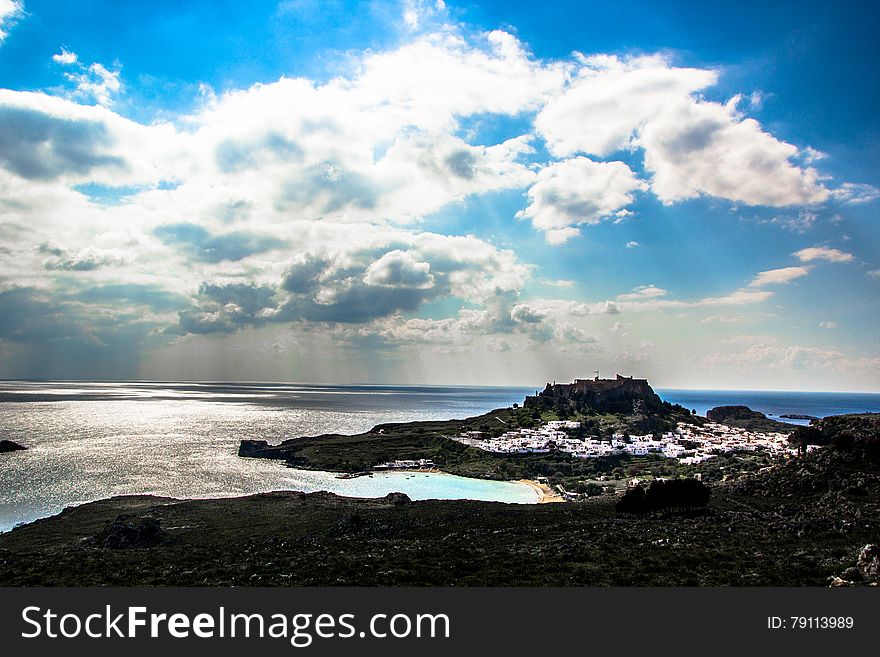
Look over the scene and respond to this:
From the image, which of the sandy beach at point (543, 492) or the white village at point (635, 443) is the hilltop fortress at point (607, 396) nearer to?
the white village at point (635, 443)

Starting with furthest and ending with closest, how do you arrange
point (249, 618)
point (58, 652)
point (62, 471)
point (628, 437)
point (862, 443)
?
point (628, 437), point (62, 471), point (862, 443), point (249, 618), point (58, 652)

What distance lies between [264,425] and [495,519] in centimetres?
14001

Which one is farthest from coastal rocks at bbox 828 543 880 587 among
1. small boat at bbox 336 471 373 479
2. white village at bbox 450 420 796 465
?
small boat at bbox 336 471 373 479

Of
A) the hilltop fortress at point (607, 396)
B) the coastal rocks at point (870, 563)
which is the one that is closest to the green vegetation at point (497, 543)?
the coastal rocks at point (870, 563)

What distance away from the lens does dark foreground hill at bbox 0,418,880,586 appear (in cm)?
1736

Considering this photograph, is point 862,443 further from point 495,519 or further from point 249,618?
point 249,618

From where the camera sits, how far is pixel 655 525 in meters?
26.1

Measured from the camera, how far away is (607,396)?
137 metres

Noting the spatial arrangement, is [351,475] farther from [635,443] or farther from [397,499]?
[635,443]

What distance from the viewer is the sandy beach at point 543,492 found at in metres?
57.8

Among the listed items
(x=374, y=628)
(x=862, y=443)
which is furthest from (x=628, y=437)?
(x=374, y=628)

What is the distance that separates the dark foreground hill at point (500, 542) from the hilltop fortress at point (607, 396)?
95506 millimetres

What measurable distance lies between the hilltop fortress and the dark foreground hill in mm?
95506

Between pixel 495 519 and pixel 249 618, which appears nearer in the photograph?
pixel 249 618
